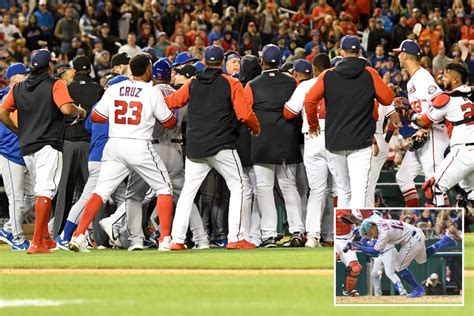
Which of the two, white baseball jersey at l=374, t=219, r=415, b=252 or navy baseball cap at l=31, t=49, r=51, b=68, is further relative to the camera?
navy baseball cap at l=31, t=49, r=51, b=68

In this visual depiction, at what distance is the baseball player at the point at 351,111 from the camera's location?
13.2 metres

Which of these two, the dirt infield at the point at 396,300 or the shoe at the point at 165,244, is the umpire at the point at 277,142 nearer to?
the shoe at the point at 165,244

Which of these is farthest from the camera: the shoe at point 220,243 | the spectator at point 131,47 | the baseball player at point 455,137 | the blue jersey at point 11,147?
the spectator at point 131,47

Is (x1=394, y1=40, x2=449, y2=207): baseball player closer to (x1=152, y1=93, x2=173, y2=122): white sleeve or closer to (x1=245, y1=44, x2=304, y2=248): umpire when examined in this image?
(x1=245, y1=44, x2=304, y2=248): umpire

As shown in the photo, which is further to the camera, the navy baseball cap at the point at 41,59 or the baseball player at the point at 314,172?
the baseball player at the point at 314,172

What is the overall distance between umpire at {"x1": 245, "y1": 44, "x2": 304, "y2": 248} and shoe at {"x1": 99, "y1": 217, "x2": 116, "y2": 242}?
185cm

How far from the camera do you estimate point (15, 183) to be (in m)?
14.6

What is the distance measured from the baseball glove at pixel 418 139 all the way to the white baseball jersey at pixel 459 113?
0.64 m

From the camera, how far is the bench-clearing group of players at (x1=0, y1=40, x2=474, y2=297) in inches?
531

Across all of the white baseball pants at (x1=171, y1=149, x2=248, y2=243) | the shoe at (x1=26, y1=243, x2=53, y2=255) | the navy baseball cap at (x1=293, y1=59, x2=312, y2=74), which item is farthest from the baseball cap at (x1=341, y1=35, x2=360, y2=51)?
the shoe at (x1=26, y1=243, x2=53, y2=255)

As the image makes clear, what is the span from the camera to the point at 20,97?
13.8 meters

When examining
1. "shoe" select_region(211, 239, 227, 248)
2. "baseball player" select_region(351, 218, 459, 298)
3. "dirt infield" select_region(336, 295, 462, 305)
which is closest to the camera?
"dirt infield" select_region(336, 295, 462, 305)

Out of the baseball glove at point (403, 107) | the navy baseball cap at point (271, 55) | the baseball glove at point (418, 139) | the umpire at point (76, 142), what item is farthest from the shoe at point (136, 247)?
the baseball glove at point (418, 139)

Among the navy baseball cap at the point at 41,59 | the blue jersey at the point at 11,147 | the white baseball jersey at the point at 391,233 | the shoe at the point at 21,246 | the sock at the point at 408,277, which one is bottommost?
the shoe at the point at 21,246
